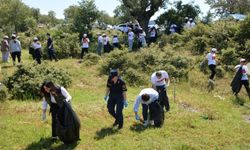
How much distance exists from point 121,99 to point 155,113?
3.87ft

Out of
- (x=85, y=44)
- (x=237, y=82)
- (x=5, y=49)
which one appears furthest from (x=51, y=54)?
(x=237, y=82)

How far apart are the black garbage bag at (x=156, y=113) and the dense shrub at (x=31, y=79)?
6.07m

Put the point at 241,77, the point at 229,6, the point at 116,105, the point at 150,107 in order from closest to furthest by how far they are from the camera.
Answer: the point at 116,105
the point at 150,107
the point at 241,77
the point at 229,6

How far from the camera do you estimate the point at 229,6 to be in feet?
188

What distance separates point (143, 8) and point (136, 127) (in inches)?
937

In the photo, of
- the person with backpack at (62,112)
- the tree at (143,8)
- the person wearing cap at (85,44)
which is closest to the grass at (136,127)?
the person with backpack at (62,112)

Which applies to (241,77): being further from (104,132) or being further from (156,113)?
(104,132)

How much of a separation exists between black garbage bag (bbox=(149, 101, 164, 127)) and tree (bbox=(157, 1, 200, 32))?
2346 cm

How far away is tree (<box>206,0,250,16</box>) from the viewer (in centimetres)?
5538

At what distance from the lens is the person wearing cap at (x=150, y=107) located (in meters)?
11.2

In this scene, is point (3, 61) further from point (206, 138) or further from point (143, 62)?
point (206, 138)

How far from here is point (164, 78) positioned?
1269cm

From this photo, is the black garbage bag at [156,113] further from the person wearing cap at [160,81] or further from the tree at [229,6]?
the tree at [229,6]

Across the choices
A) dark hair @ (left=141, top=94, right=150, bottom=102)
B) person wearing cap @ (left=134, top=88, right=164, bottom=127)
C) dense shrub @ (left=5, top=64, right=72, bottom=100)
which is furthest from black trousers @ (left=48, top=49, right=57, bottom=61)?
dark hair @ (left=141, top=94, right=150, bottom=102)
